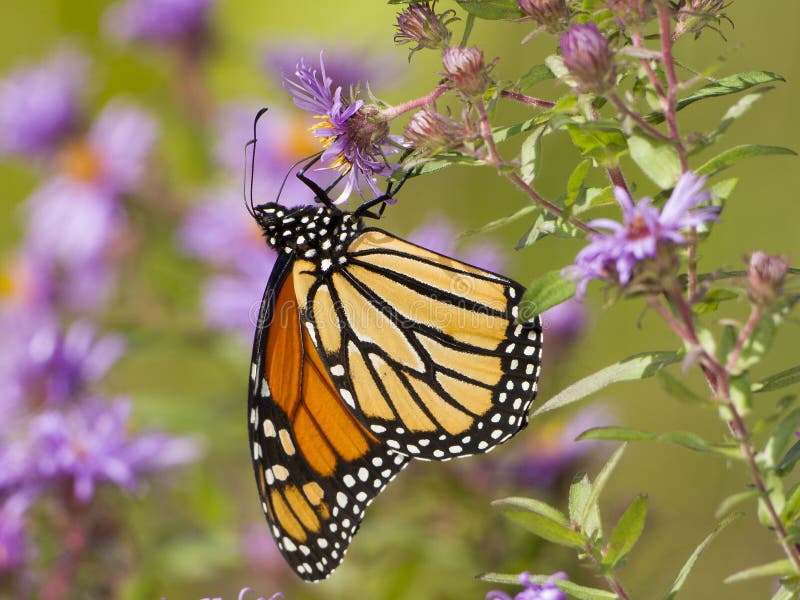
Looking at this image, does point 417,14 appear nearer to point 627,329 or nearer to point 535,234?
point 535,234

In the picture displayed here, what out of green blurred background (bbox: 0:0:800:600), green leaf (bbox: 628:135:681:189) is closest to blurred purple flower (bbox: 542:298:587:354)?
green blurred background (bbox: 0:0:800:600)

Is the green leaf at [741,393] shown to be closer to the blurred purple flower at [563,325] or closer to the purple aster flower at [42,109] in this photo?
the blurred purple flower at [563,325]

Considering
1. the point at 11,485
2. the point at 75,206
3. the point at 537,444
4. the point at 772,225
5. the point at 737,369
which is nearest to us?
the point at 737,369

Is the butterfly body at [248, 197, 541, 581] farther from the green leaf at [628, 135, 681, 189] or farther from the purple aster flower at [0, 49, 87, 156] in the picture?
the purple aster flower at [0, 49, 87, 156]

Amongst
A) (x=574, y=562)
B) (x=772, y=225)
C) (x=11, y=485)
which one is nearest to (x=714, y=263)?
(x=772, y=225)

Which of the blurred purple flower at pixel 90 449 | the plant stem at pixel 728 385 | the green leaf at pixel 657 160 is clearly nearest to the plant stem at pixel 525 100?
the green leaf at pixel 657 160

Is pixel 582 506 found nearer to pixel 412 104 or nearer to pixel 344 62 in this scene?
pixel 412 104
